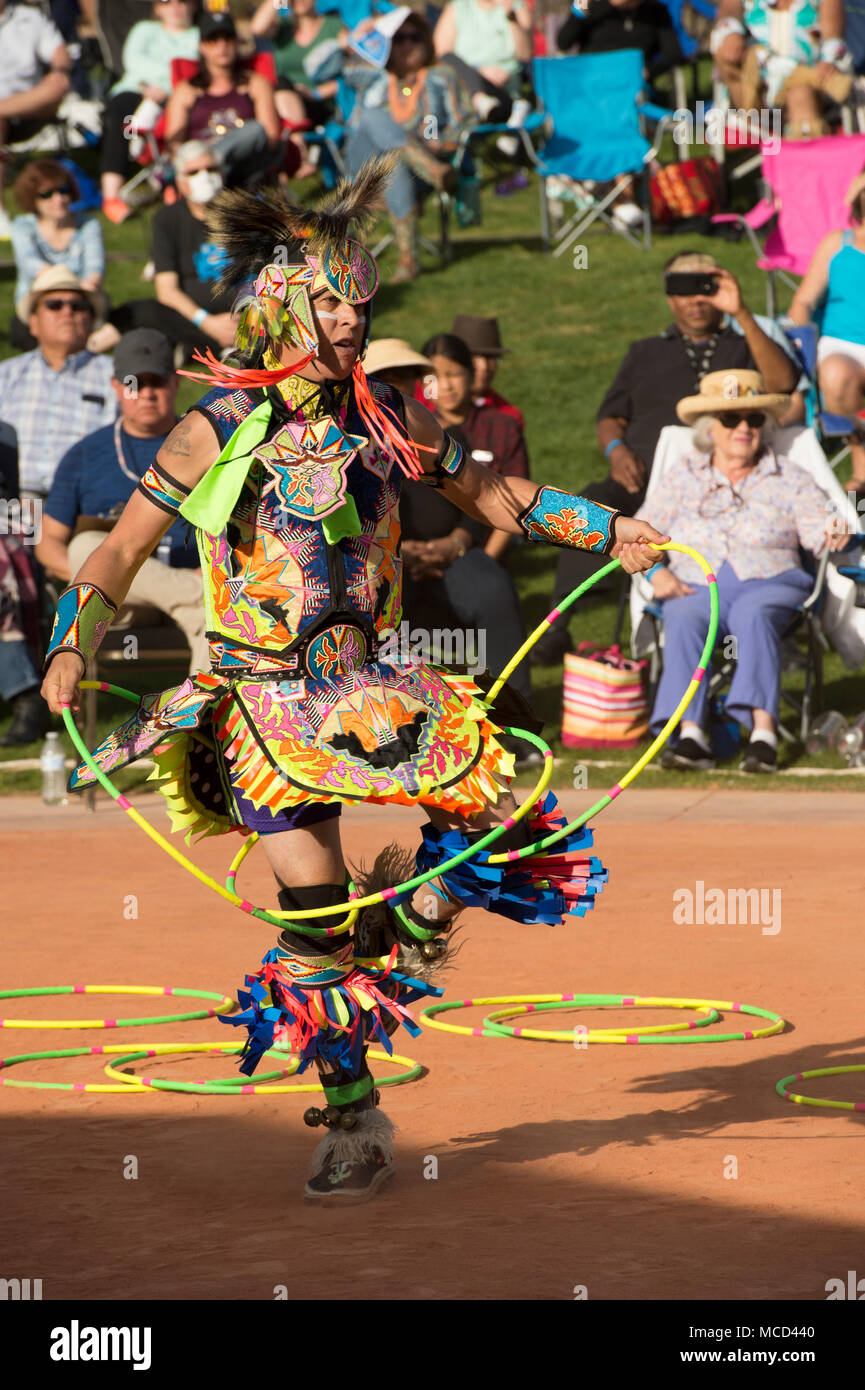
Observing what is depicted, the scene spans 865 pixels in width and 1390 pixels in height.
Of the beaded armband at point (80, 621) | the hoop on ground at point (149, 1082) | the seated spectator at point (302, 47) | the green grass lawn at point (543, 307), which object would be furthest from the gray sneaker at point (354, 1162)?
the seated spectator at point (302, 47)

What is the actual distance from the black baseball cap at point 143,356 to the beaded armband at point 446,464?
4971mm

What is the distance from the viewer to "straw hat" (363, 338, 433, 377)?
9.47m

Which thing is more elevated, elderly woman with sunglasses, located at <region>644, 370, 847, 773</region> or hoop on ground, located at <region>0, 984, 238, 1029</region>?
elderly woman with sunglasses, located at <region>644, 370, 847, 773</region>

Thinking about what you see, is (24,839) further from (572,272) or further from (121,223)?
(121,223)

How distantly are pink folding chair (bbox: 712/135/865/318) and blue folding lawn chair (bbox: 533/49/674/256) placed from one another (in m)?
1.86

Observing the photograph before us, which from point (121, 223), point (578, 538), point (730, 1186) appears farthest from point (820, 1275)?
point (121, 223)

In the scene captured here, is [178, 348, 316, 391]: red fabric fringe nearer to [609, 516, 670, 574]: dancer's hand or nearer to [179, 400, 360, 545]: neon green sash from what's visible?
[179, 400, 360, 545]: neon green sash

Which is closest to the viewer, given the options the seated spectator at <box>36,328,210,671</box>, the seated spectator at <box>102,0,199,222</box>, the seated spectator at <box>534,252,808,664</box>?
the seated spectator at <box>36,328,210,671</box>

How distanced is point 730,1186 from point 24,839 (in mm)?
4897

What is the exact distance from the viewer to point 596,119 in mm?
15609

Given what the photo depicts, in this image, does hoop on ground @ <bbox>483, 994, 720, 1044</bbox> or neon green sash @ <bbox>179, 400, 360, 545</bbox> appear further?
hoop on ground @ <bbox>483, 994, 720, 1044</bbox>

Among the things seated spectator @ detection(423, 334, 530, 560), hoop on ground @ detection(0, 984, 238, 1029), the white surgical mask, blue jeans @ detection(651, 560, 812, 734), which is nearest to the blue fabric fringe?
hoop on ground @ detection(0, 984, 238, 1029)

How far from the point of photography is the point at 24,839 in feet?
27.3

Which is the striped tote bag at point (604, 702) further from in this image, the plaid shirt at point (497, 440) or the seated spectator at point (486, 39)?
the seated spectator at point (486, 39)
